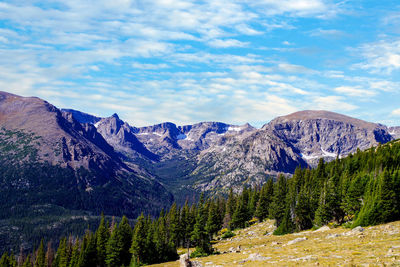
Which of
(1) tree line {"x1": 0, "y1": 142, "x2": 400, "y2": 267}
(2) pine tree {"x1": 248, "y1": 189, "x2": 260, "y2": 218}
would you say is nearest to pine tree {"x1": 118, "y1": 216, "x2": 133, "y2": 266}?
(1) tree line {"x1": 0, "y1": 142, "x2": 400, "y2": 267}

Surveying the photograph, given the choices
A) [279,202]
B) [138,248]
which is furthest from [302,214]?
[138,248]

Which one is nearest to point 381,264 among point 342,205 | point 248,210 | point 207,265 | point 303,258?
point 303,258

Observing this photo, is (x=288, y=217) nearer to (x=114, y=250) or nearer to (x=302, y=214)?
(x=302, y=214)

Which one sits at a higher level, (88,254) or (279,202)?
(279,202)

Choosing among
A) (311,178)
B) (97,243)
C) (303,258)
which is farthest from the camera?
(311,178)

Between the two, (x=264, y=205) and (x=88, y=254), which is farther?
(x=264, y=205)

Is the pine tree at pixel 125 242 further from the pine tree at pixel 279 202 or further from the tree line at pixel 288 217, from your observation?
the pine tree at pixel 279 202

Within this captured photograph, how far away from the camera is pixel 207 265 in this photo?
4675cm

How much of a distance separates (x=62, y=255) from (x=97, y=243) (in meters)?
18.5

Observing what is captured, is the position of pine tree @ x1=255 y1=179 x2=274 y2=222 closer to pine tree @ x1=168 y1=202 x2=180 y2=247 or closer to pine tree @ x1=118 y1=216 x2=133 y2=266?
pine tree @ x1=168 y1=202 x2=180 y2=247

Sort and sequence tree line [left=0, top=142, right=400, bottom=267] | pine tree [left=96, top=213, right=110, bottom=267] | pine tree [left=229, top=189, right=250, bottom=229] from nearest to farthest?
tree line [left=0, top=142, right=400, bottom=267]
pine tree [left=96, top=213, right=110, bottom=267]
pine tree [left=229, top=189, right=250, bottom=229]

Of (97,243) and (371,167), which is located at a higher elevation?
(371,167)

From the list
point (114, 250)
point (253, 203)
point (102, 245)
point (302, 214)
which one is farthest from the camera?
point (253, 203)

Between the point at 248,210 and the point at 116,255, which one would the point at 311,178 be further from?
the point at 116,255
